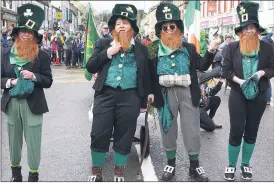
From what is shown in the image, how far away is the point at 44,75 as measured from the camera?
4.22 m

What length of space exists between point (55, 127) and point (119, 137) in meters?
3.62

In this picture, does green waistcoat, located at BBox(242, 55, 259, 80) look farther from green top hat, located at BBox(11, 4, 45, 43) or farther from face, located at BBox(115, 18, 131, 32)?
green top hat, located at BBox(11, 4, 45, 43)

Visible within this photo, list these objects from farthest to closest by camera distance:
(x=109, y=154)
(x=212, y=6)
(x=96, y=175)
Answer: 1. (x=212, y=6)
2. (x=109, y=154)
3. (x=96, y=175)

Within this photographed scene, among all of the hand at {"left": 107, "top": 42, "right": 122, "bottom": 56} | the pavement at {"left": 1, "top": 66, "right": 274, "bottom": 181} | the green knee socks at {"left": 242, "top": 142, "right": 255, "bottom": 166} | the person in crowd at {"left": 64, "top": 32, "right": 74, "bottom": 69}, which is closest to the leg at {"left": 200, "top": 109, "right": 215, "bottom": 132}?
the pavement at {"left": 1, "top": 66, "right": 274, "bottom": 181}

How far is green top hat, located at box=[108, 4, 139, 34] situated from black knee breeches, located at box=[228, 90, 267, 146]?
4.84 ft

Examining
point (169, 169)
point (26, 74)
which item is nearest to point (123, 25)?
point (26, 74)

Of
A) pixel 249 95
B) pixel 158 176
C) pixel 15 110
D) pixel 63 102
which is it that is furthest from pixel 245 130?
pixel 63 102

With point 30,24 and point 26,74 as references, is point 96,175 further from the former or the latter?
point 30,24

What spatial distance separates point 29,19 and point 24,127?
111cm

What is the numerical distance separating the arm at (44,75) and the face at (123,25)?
816 millimetres

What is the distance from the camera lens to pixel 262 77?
4641mm

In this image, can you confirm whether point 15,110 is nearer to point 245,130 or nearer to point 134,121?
point 134,121

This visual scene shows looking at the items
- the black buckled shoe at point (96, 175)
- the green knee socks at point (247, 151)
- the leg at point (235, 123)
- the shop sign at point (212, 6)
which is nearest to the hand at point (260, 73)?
the leg at point (235, 123)

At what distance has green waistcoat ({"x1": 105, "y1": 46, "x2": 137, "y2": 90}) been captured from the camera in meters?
4.28
